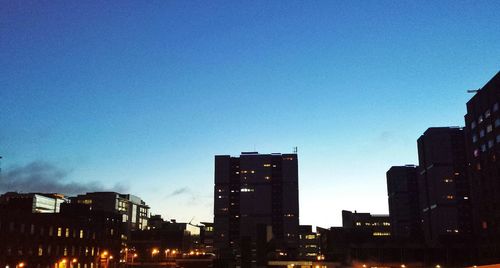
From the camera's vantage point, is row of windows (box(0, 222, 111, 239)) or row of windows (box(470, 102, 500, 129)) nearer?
row of windows (box(0, 222, 111, 239))

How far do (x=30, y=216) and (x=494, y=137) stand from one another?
11794cm

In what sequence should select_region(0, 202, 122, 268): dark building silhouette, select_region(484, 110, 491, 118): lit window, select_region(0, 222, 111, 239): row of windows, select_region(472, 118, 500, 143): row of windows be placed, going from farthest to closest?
select_region(484, 110, 491, 118): lit window < select_region(472, 118, 500, 143): row of windows < select_region(0, 222, 111, 239): row of windows < select_region(0, 202, 122, 268): dark building silhouette

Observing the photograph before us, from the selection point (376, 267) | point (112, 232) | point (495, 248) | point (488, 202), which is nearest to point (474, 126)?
point (488, 202)

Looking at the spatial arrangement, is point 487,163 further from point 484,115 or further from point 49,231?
point 49,231

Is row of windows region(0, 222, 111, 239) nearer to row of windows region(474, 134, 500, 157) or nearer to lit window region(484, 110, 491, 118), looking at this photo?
A: row of windows region(474, 134, 500, 157)

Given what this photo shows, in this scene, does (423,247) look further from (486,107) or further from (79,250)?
(79,250)

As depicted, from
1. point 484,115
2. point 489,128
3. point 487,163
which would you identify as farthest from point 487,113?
point 487,163

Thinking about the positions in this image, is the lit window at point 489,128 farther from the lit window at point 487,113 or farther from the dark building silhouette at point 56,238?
the dark building silhouette at point 56,238

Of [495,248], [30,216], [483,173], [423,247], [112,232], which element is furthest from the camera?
[112,232]

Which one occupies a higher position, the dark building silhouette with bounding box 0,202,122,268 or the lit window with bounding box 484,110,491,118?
the lit window with bounding box 484,110,491,118

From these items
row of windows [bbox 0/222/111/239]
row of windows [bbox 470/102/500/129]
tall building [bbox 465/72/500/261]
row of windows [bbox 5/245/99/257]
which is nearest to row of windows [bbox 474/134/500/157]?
tall building [bbox 465/72/500/261]

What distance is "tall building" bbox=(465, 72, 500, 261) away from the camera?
136 meters

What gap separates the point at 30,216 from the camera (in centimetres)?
11581

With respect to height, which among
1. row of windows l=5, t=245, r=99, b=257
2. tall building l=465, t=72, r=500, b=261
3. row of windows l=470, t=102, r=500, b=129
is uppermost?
row of windows l=470, t=102, r=500, b=129
